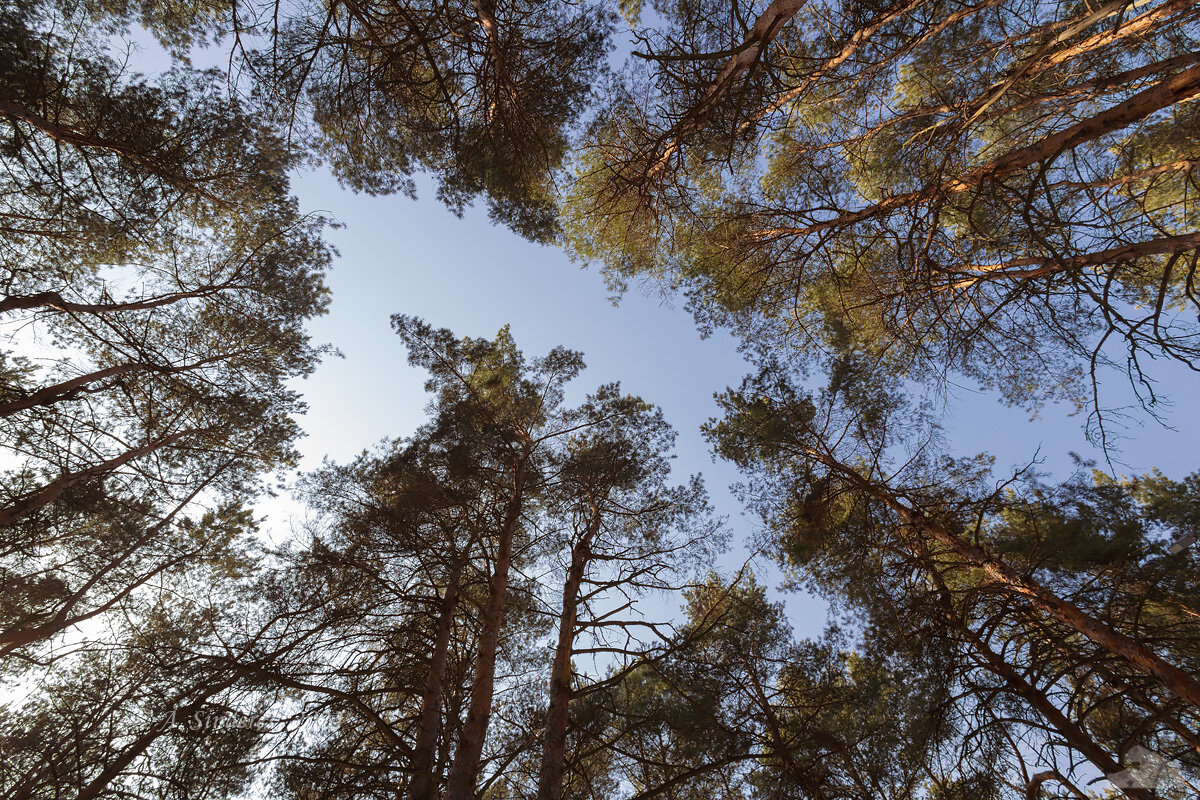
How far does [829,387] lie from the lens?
22.4ft

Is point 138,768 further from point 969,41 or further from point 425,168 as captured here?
point 969,41

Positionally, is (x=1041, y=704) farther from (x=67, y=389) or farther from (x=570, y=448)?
(x=67, y=389)

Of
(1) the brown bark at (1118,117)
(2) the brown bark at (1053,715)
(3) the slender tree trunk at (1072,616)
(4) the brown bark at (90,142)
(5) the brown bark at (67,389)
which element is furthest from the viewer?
(5) the brown bark at (67,389)

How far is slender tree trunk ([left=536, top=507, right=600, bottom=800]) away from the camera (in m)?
4.29

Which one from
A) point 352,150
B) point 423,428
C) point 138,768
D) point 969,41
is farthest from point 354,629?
point 969,41

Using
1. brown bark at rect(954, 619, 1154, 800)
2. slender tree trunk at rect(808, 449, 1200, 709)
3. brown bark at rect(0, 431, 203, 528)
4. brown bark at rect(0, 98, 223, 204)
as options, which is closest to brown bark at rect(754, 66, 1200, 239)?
slender tree trunk at rect(808, 449, 1200, 709)

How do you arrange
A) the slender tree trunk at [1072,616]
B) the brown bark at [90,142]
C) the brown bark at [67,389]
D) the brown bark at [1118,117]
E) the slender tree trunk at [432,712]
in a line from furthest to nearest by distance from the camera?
1. the brown bark at [67,389]
2. the slender tree trunk at [432,712]
3. the brown bark at [90,142]
4. the slender tree trunk at [1072,616]
5. the brown bark at [1118,117]

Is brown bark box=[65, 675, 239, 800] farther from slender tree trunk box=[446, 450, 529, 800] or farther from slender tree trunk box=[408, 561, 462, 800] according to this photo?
slender tree trunk box=[446, 450, 529, 800]

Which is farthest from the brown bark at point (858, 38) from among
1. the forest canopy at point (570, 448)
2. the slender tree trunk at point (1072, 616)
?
the slender tree trunk at point (1072, 616)

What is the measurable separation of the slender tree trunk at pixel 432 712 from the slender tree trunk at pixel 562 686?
38.5 inches

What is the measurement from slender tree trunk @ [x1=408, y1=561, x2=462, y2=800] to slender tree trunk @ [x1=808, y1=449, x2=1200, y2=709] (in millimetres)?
4827

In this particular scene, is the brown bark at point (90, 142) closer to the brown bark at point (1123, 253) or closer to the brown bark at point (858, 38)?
the brown bark at point (858, 38)

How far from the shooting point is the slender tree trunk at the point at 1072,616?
326 centimetres

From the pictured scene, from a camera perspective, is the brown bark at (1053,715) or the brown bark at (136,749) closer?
the brown bark at (136,749)
